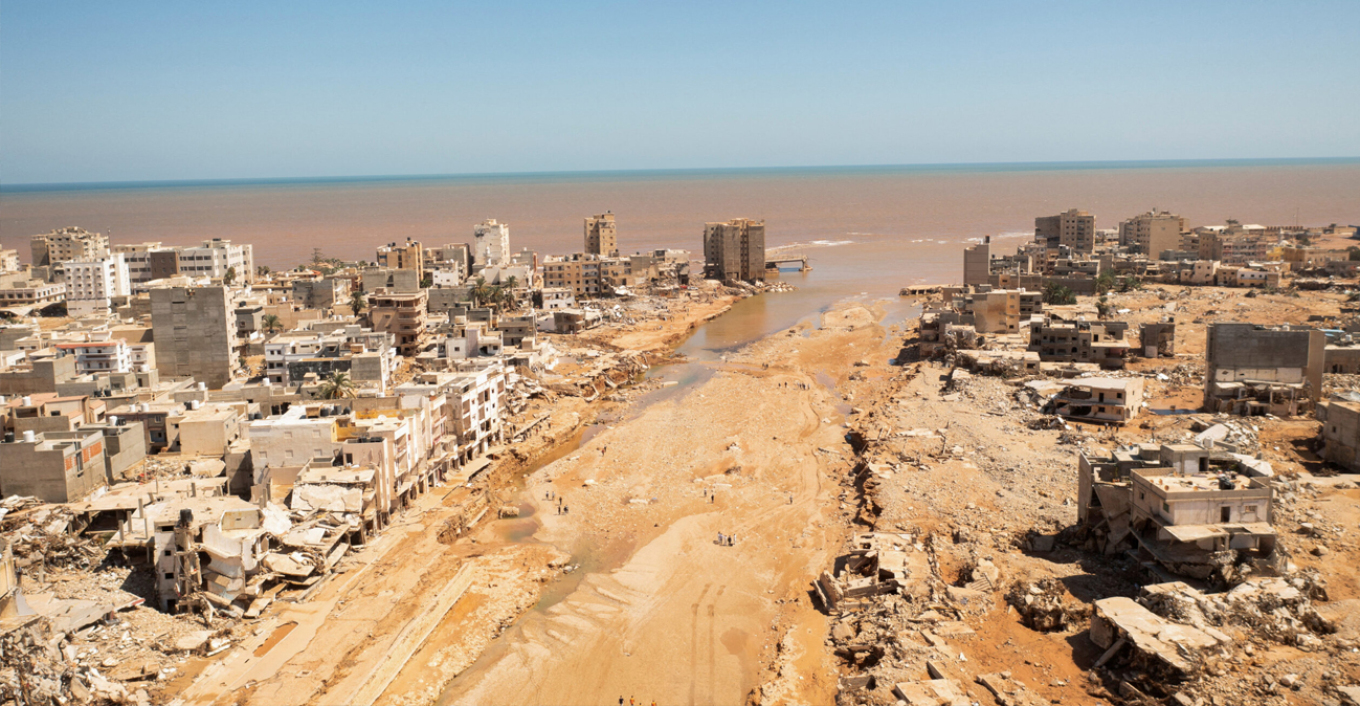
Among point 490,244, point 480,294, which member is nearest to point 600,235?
point 490,244

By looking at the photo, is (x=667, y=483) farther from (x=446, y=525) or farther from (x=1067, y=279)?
(x=1067, y=279)

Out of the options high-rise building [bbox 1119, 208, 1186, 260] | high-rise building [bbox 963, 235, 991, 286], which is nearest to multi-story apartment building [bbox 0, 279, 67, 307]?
high-rise building [bbox 963, 235, 991, 286]

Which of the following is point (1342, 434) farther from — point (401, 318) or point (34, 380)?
point (34, 380)

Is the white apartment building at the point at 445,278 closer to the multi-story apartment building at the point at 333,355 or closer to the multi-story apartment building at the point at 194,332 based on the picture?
the multi-story apartment building at the point at 333,355

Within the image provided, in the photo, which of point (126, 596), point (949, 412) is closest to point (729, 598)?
point (126, 596)

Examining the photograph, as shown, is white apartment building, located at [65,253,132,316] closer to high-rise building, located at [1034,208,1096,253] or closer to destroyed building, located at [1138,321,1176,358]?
destroyed building, located at [1138,321,1176,358]

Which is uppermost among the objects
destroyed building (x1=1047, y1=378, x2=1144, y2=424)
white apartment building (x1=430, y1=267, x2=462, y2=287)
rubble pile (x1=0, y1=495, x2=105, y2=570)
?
white apartment building (x1=430, y1=267, x2=462, y2=287)
